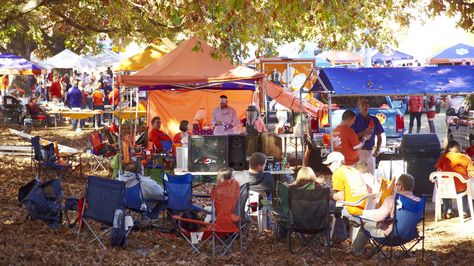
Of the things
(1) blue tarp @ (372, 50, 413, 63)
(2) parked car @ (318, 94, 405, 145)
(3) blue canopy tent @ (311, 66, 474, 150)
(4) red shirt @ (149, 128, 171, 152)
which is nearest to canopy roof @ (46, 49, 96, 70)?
(1) blue tarp @ (372, 50, 413, 63)

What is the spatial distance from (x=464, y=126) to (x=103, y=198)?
1208 centimetres

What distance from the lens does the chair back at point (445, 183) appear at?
11.5 meters

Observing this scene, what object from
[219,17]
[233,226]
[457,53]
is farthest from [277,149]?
[457,53]

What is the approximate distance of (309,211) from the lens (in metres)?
9.34

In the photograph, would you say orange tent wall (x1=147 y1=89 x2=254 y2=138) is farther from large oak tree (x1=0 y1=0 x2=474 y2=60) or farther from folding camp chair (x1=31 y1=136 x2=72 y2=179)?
folding camp chair (x1=31 y1=136 x2=72 y2=179)

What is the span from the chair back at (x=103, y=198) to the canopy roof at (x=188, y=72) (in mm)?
5560

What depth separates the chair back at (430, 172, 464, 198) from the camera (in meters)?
11.5

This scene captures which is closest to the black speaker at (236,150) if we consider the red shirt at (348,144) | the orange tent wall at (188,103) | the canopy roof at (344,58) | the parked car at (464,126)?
the red shirt at (348,144)

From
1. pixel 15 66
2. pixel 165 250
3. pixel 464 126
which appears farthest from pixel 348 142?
pixel 15 66

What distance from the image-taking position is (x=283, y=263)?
30.4ft

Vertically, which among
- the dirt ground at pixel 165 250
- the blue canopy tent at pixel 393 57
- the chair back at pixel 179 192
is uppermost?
the blue canopy tent at pixel 393 57

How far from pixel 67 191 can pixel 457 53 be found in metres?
24.7

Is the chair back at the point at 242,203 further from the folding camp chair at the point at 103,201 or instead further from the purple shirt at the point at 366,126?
the purple shirt at the point at 366,126

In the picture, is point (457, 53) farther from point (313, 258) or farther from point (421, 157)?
point (313, 258)
